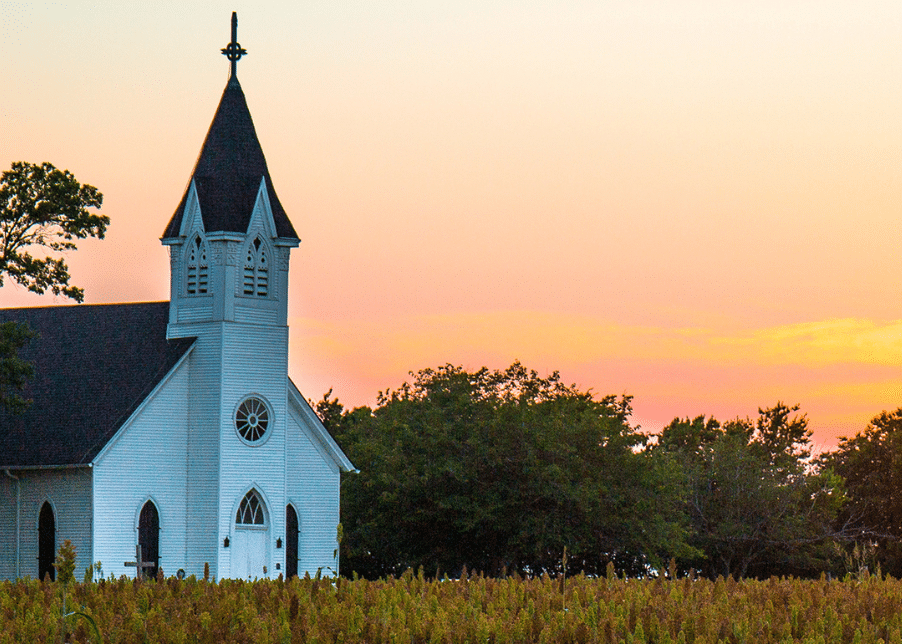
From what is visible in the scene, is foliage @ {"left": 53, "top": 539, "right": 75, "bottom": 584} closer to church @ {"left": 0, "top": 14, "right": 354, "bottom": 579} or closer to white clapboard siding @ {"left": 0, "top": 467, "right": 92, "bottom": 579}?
church @ {"left": 0, "top": 14, "right": 354, "bottom": 579}

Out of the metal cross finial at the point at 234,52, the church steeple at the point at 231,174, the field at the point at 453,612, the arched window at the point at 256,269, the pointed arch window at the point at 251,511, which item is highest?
the metal cross finial at the point at 234,52

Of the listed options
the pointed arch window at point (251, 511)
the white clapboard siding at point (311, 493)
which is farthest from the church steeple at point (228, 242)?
the pointed arch window at point (251, 511)

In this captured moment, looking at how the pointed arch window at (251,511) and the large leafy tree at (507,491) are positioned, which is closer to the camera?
the pointed arch window at (251,511)

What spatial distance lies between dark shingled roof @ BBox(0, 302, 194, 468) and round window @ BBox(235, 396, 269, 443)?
8.89 ft

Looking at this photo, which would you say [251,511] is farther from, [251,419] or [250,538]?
[251,419]

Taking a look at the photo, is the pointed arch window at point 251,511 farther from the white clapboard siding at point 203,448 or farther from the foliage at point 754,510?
the foliage at point 754,510

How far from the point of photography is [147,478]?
4500 centimetres

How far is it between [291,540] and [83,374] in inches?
361

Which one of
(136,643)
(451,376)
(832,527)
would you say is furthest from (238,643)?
(832,527)

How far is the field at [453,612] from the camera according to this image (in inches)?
627

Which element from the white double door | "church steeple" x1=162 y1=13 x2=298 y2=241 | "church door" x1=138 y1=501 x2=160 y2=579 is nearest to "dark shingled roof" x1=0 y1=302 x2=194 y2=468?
"church door" x1=138 y1=501 x2=160 y2=579

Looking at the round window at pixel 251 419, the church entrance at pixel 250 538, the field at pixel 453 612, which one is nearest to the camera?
the field at pixel 453 612

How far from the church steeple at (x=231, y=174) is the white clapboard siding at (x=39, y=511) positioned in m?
8.82

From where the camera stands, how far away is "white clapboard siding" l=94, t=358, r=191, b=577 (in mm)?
44062
